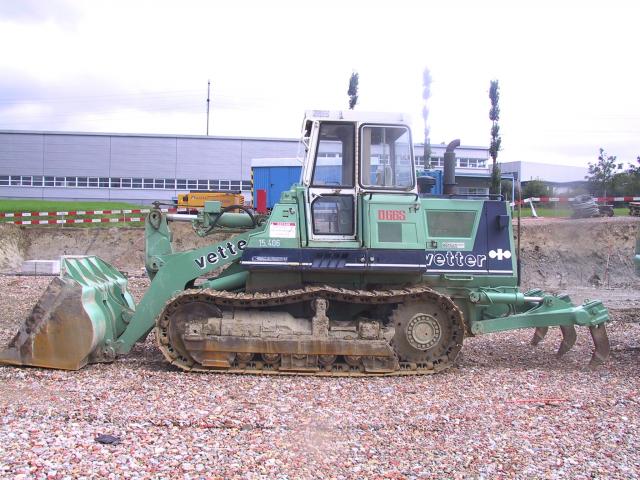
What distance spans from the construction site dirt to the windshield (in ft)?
7.74

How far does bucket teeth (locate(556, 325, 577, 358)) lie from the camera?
9453 mm

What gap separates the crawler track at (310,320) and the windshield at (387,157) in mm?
1318

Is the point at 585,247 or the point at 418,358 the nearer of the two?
the point at 418,358

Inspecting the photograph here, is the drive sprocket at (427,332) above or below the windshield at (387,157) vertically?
below

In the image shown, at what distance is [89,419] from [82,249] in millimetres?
21570

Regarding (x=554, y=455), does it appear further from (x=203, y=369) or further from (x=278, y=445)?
(x=203, y=369)

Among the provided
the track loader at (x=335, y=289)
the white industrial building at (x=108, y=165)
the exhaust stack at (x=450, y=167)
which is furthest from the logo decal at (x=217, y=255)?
the white industrial building at (x=108, y=165)

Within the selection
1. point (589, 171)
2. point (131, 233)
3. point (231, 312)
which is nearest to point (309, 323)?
point (231, 312)

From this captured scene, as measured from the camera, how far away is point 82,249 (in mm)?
26234

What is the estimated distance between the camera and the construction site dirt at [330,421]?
16.2 feet

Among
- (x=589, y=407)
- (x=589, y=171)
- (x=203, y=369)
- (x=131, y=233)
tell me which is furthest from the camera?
(x=589, y=171)

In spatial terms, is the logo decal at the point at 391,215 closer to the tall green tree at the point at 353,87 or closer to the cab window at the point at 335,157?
the cab window at the point at 335,157

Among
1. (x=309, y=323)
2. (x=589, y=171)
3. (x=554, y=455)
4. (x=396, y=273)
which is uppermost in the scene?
(x=589, y=171)

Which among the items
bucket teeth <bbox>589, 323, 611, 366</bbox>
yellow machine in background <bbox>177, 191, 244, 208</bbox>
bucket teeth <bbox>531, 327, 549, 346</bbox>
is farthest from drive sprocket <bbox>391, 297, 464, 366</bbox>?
yellow machine in background <bbox>177, 191, 244, 208</bbox>
